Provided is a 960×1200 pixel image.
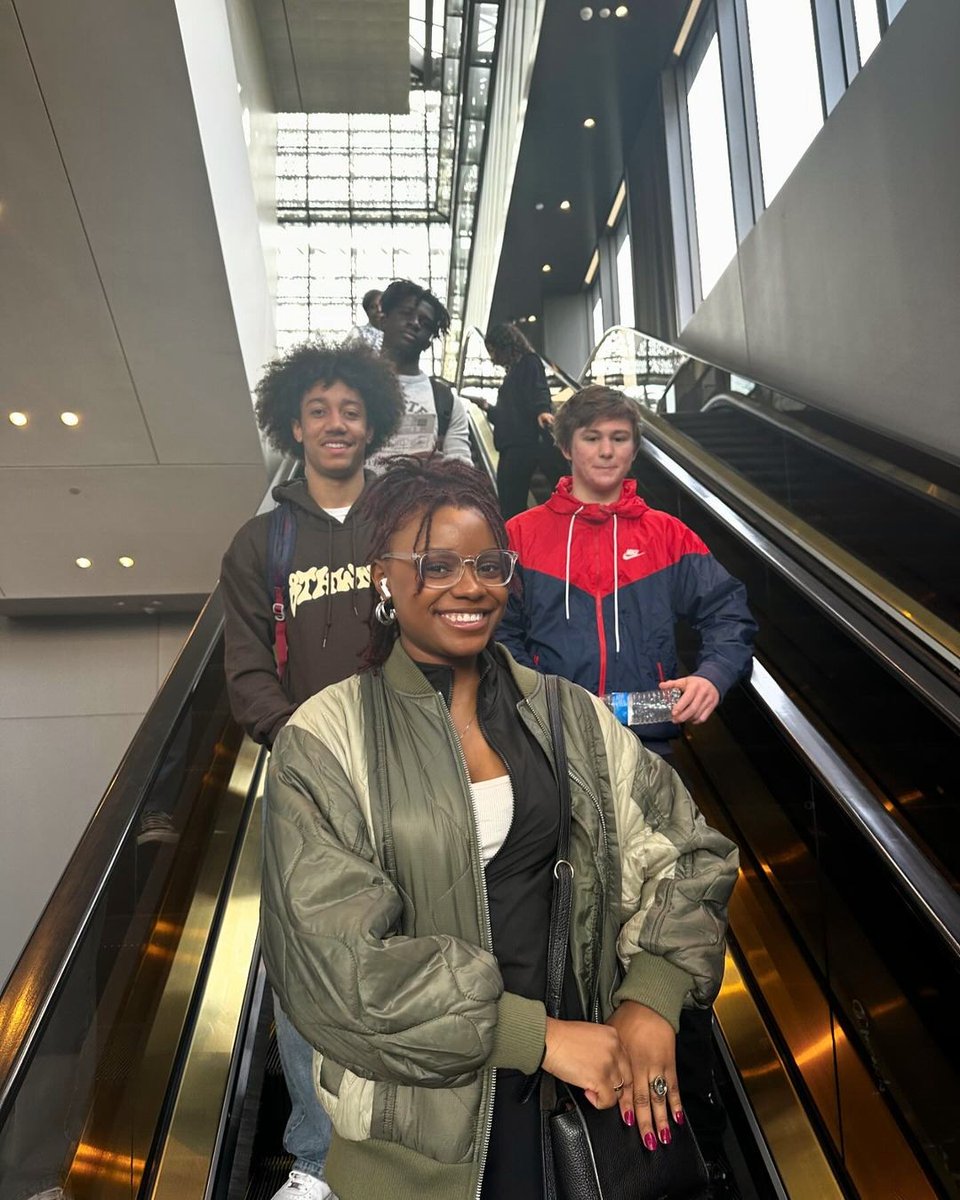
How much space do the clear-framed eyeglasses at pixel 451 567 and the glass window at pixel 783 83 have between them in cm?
786

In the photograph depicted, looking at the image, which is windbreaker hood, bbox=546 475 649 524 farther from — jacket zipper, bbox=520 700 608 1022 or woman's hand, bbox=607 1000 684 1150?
woman's hand, bbox=607 1000 684 1150

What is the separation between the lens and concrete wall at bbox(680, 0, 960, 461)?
603 cm

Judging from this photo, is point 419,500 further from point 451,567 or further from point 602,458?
point 602,458

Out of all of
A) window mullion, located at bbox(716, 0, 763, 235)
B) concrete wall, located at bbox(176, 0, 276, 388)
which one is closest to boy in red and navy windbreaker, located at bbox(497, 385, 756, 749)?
concrete wall, located at bbox(176, 0, 276, 388)

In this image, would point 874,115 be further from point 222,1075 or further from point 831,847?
point 222,1075

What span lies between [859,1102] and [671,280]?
12.1 m

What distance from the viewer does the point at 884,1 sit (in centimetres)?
739

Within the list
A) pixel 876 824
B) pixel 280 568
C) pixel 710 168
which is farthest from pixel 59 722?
pixel 876 824

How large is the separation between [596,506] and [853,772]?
3.98ft

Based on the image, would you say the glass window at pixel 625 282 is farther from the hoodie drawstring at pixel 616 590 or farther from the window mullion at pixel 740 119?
the hoodie drawstring at pixel 616 590

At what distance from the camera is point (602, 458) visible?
3.70 metres

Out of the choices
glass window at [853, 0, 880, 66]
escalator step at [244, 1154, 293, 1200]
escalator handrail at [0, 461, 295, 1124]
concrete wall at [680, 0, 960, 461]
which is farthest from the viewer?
glass window at [853, 0, 880, 66]

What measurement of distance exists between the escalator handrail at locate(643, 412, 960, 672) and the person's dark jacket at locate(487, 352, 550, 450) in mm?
1399

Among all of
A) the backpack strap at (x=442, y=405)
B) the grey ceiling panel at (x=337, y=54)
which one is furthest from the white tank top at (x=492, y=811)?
the grey ceiling panel at (x=337, y=54)
